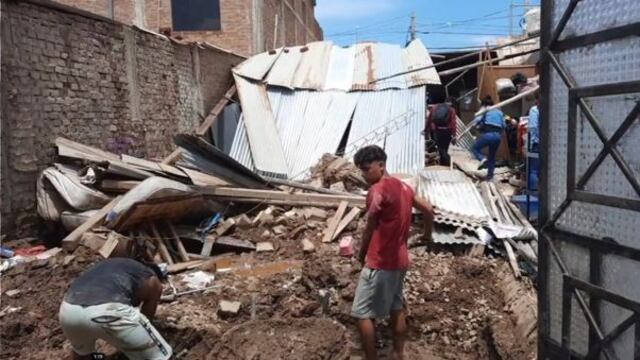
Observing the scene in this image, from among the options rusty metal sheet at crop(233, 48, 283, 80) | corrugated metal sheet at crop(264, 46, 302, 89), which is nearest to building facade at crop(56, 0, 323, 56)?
rusty metal sheet at crop(233, 48, 283, 80)

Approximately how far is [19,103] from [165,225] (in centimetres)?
222

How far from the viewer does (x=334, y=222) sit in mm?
6969

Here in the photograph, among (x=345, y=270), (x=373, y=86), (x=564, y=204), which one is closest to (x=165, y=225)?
(x=345, y=270)

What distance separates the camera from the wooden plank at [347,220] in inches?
269

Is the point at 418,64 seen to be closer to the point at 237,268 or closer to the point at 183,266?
the point at 237,268

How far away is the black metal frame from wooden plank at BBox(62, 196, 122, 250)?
478 centimetres

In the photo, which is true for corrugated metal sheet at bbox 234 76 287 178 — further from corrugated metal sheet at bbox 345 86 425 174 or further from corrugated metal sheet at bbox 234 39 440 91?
corrugated metal sheet at bbox 345 86 425 174

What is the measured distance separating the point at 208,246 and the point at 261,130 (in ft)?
14.2

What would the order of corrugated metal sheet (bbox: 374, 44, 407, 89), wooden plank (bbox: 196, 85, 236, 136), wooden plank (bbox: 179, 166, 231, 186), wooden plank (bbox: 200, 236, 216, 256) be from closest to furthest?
1. wooden plank (bbox: 200, 236, 216, 256)
2. wooden plank (bbox: 179, 166, 231, 186)
3. wooden plank (bbox: 196, 85, 236, 136)
4. corrugated metal sheet (bbox: 374, 44, 407, 89)

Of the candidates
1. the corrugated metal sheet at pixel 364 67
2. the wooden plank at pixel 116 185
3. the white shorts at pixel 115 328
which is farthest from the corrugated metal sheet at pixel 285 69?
the white shorts at pixel 115 328

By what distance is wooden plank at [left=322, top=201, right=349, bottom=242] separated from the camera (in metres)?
6.79

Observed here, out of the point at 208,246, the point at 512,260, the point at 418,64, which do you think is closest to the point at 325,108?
the point at 418,64

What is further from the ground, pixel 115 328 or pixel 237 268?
pixel 115 328

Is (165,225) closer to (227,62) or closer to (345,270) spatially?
(345,270)
